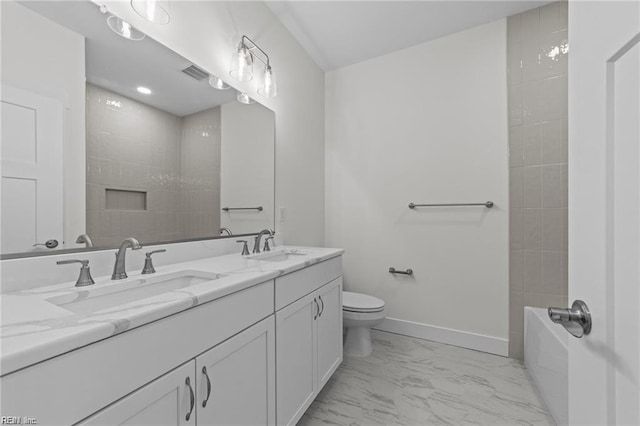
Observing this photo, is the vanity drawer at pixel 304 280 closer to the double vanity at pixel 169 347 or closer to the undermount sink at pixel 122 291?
the double vanity at pixel 169 347

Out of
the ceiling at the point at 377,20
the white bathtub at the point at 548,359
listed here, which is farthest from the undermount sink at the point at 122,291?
the ceiling at the point at 377,20

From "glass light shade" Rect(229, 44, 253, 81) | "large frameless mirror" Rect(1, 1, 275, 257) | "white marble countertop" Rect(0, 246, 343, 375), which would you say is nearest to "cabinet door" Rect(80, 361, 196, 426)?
"white marble countertop" Rect(0, 246, 343, 375)

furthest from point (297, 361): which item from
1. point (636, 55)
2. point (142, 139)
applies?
point (636, 55)

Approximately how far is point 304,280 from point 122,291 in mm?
723

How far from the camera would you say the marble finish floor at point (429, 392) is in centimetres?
141

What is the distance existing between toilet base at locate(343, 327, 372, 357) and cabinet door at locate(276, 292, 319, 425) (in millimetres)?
710

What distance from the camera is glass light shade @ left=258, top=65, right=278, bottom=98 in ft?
5.90

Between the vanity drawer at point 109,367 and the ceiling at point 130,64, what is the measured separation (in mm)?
973

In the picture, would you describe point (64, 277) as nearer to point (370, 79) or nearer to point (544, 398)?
point (544, 398)

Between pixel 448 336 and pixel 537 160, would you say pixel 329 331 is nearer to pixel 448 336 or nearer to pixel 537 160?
pixel 448 336

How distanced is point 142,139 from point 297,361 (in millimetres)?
1201

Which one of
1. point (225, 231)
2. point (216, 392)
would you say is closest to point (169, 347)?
point (216, 392)

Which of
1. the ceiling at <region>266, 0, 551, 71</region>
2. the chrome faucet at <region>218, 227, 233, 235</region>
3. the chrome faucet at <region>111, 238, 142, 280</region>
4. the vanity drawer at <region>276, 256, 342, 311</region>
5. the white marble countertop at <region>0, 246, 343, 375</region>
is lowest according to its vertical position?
the vanity drawer at <region>276, 256, 342, 311</region>

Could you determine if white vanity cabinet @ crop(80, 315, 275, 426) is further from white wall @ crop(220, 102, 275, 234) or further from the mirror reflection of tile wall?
white wall @ crop(220, 102, 275, 234)
